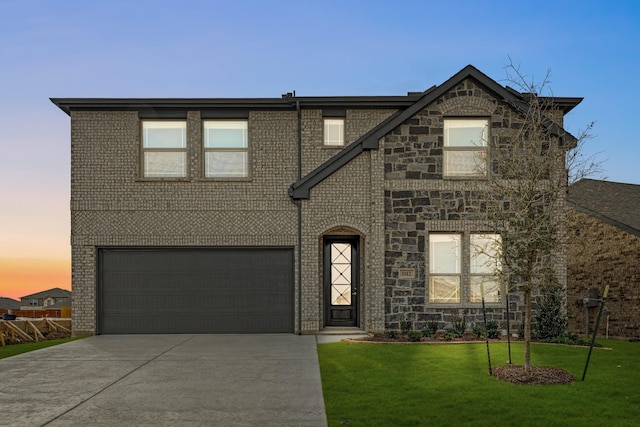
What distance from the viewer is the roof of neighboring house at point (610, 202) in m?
18.4

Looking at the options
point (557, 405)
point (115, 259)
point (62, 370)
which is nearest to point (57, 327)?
point (115, 259)

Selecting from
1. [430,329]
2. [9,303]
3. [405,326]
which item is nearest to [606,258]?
[430,329]

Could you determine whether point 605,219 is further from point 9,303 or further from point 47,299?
point 9,303

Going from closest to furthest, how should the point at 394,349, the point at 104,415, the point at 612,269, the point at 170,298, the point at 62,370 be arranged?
the point at 104,415 < the point at 62,370 < the point at 394,349 < the point at 170,298 < the point at 612,269

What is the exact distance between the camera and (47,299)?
5666 centimetres

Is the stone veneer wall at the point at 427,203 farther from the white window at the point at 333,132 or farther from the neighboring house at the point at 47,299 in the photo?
the neighboring house at the point at 47,299

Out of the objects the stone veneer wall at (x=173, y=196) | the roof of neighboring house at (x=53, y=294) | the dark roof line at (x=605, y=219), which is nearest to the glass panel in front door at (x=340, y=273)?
the stone veneer wall at (x=173, y=196)

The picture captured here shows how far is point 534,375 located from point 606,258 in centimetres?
1164

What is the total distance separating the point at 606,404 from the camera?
7.75 metres

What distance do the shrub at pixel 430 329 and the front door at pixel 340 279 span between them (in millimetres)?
2111

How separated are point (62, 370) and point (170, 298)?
538 cm

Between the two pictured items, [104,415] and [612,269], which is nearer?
[104,415]

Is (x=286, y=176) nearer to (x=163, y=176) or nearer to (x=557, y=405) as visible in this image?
(x=163, y=176)

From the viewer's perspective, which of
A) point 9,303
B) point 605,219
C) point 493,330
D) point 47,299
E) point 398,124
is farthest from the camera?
point 9,303
